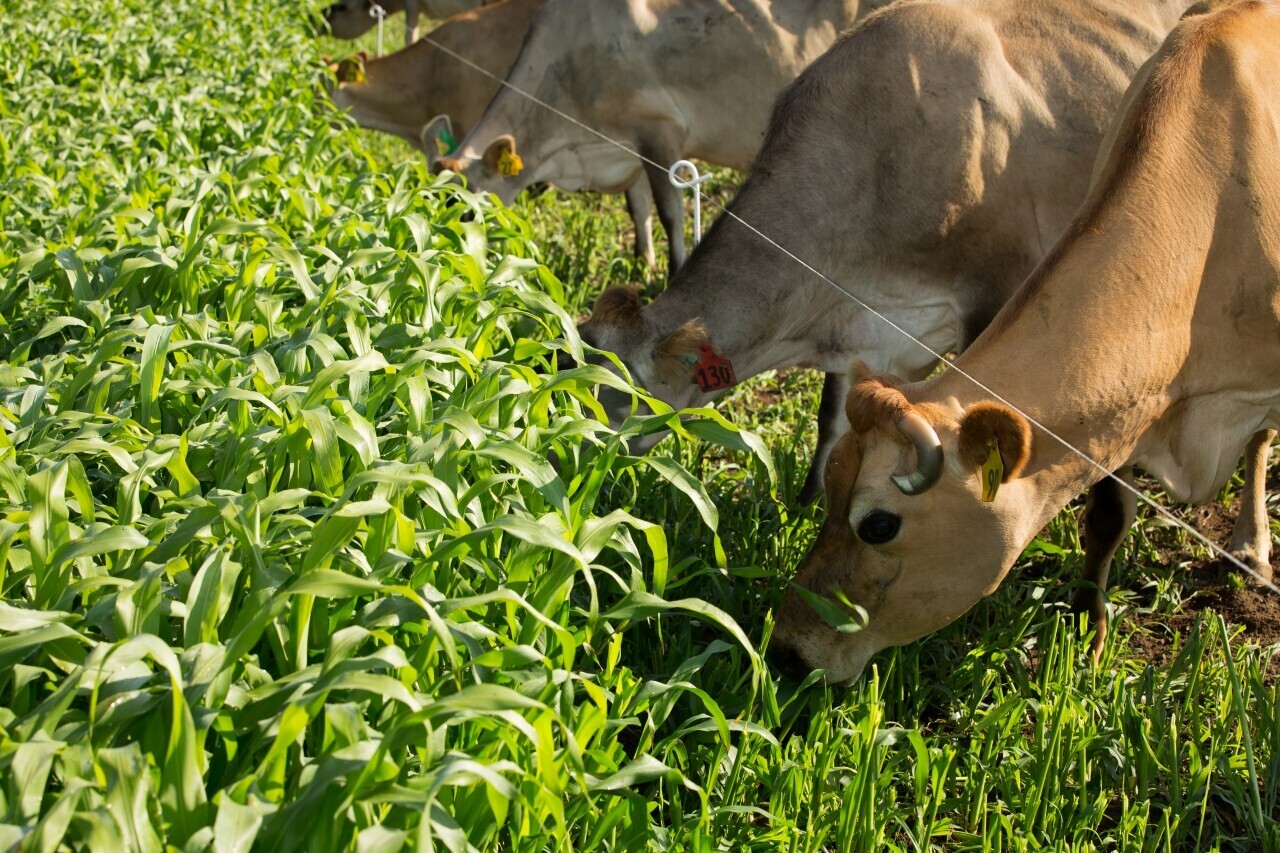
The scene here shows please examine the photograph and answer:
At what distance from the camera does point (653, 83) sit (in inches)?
236

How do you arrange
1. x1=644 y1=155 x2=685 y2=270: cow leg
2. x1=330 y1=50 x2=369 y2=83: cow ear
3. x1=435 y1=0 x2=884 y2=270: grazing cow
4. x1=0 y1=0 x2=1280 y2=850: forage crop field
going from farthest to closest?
x1=330 y1=50 x2=369 y2=83: cow ear < x1=644 y1=155 x2=685 y2=270: cow leg < x1=435 y1=0 x2=884 y2=270: grazing cow < x1=0 y1=0 x2=1280 y2=850: forage crop field

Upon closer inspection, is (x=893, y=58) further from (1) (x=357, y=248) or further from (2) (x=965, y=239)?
→ (1) (x=357, y=248)

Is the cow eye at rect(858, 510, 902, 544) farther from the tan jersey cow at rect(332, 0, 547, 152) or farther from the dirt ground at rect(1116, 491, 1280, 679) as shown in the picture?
the tan jersey cow at rect(332, 0, 547, 152)

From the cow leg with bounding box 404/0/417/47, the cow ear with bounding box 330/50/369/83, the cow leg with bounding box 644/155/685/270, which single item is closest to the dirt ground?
the cow leg with bounding box 644/155/685/270

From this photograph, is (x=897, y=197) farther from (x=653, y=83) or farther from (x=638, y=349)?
(x=653, y=83)

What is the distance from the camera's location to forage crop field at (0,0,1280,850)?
1893mm

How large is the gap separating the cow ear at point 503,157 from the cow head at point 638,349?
6.22ft

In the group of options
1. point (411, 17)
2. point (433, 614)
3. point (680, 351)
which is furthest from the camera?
point (411, 17)

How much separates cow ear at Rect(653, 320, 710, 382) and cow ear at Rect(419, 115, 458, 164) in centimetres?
298

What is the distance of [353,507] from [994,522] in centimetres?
138

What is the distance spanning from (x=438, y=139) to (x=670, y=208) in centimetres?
135

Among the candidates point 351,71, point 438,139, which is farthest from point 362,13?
point 438,139

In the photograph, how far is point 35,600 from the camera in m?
2.19

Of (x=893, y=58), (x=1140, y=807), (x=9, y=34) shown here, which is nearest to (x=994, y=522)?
(x=1140, y=807)
